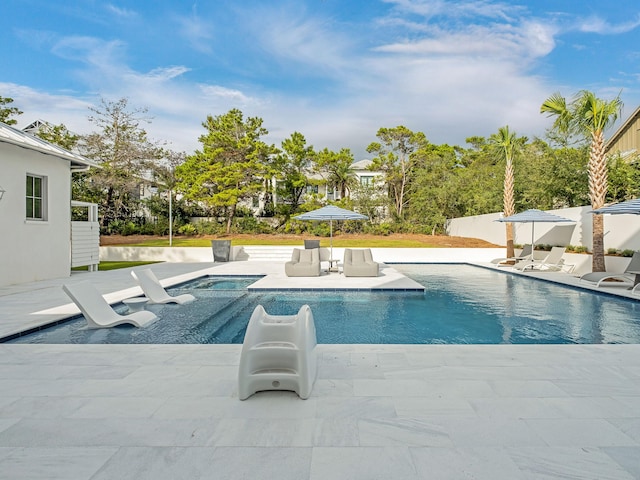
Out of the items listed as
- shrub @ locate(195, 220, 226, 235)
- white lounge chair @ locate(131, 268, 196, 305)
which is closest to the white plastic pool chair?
white lounge chair @ locate(131, 268, 196, 305)

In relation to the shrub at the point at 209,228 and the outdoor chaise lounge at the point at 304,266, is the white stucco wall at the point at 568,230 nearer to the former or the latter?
the outdoor chaise lounge at the point at 304,266

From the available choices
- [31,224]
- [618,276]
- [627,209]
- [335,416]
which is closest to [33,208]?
[31,224]

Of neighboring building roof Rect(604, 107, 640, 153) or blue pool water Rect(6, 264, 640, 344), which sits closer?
blue pool water Rect(6, 264, 640, 344)

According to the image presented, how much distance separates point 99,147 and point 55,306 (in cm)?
2082

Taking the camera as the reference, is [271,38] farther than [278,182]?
No

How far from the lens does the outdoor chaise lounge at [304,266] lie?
12539mm

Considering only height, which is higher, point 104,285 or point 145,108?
point 145,108

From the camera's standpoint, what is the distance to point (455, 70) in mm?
16500

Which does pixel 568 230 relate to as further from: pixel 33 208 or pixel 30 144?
pixel 33 208

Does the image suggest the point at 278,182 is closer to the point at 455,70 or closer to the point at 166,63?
the point at 166,63

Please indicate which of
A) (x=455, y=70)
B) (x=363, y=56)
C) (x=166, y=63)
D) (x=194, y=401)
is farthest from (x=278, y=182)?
(x=194, y=401)

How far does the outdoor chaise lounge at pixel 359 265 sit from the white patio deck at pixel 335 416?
7.26 meters

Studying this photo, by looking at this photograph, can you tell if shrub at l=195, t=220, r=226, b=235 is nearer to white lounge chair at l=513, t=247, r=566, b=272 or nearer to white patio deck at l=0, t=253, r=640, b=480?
white lounge chair at l=513, t=247, r=566, b=272

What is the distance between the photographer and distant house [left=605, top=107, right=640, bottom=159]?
83.9ft
